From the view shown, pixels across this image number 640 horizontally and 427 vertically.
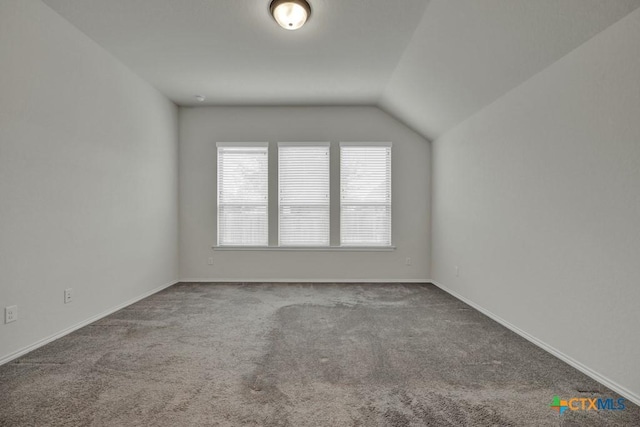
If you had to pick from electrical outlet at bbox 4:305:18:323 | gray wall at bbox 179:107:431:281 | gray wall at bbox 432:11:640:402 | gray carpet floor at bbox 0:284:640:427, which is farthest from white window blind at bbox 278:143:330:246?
electrical outlet at bbox 4:305:18:323

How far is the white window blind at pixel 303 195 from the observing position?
16.2 feet

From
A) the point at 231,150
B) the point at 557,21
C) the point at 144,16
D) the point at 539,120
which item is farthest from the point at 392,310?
the point at 144,16

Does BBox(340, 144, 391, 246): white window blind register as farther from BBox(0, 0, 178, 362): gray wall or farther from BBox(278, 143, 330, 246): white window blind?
BBox(0, 0, 178, 362): gray wall

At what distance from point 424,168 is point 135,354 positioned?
4460 mm

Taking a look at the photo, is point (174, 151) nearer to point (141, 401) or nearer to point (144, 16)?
point (144, 16)

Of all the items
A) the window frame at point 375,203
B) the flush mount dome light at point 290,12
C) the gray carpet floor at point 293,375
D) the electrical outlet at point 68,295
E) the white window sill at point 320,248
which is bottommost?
the gray carpet floor at point 293,375

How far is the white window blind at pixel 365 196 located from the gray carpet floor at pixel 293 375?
70.2 inches

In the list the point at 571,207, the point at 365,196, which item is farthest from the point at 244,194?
the point at 571,207

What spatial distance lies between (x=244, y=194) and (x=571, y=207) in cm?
412

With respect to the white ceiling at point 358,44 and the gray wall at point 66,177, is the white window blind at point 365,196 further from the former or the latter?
the gray wall at point 66,177

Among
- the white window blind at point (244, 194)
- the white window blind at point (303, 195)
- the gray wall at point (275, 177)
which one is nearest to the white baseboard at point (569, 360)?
the gray wall at point (275, 177)

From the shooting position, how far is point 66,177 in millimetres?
2762

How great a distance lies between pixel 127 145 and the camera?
12.1 feet

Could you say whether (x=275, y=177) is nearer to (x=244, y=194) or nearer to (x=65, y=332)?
(x=244, y=194)
